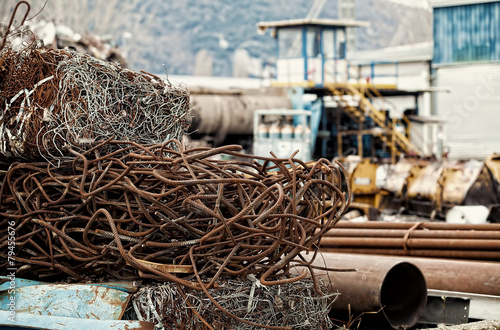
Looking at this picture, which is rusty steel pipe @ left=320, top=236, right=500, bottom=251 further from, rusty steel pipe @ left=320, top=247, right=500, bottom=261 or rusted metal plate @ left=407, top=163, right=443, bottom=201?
rusted metal plate @ left=407, top=163, right=443, bottom=201

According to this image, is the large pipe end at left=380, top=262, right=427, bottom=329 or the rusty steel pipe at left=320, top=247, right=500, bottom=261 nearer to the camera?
the large pipe end at left=380, top=262, right=427, bottom=329

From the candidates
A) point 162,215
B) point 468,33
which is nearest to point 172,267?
point 162,215

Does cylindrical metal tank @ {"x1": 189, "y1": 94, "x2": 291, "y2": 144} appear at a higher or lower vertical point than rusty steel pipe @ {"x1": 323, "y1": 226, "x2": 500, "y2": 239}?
higher

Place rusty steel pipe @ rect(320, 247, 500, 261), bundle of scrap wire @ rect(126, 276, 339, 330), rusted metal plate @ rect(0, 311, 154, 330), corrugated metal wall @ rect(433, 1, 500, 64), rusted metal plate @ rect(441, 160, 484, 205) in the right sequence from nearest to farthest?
rusted metal plate @ rect(0, 311, 154, 330), bundle of scrap wire @ rect(126, 276, 339, 330), rusty steel pipe @ rect(320, 247, 500, 261), rusted metal plate @ rect(441, 160, 484, 205), corrugated metal wall @ rect(433, 1, 500, 64)

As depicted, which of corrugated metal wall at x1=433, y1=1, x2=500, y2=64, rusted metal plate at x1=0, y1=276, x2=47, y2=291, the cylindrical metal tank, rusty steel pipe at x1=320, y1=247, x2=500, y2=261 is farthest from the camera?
corrugated metal wall at x1=433, y1=1, x2=500, y2=64

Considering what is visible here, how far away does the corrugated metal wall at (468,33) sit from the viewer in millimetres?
28578

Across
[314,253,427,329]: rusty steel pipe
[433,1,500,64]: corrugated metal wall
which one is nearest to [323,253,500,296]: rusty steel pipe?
[314,253,427,329]: rusty steel pipe

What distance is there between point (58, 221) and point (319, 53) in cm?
2447

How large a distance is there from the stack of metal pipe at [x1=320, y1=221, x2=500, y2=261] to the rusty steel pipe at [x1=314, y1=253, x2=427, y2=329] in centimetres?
98

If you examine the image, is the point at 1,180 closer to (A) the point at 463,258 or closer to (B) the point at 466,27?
(A) the point at 463,258

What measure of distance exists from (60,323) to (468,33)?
29.0 metres

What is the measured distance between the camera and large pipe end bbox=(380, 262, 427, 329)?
174 inches

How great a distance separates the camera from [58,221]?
329 cm

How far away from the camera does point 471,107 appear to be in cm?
2905
